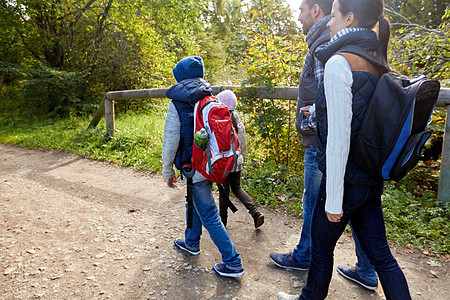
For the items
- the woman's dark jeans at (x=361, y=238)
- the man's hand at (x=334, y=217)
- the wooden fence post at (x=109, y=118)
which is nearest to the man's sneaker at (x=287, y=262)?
the woman's dark jeans at (x=361, y=238)

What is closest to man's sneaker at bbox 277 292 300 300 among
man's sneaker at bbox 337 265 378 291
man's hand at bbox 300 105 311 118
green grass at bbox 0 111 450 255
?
man's sneaker at bbox 337 265 378 291

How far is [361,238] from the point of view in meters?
1.97

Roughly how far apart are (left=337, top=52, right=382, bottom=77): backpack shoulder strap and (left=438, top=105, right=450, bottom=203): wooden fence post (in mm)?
2681

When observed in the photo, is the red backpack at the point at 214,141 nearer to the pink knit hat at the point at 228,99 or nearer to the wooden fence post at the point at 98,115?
the pink knit hat at the point at 228,99

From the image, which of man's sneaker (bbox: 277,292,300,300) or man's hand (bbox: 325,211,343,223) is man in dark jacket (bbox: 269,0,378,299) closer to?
man's sneaker (bbox: 277,292,300,300)

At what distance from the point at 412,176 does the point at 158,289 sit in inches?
147

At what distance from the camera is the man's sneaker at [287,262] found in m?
2.90

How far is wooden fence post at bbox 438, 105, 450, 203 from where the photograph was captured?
12.1 feet

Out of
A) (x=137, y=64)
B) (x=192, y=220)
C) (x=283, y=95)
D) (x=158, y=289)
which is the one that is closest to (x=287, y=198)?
(x=283, y=95)

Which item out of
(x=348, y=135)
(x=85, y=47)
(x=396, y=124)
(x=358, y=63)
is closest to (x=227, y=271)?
(x=348, y=135)

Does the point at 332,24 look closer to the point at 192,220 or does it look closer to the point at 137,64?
the point at 192,220

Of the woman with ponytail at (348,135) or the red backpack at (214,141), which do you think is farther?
the red backpack at (214,141)

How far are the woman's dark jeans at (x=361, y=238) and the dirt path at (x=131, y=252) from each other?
74cm

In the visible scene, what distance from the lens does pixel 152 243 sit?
11.2 feet
